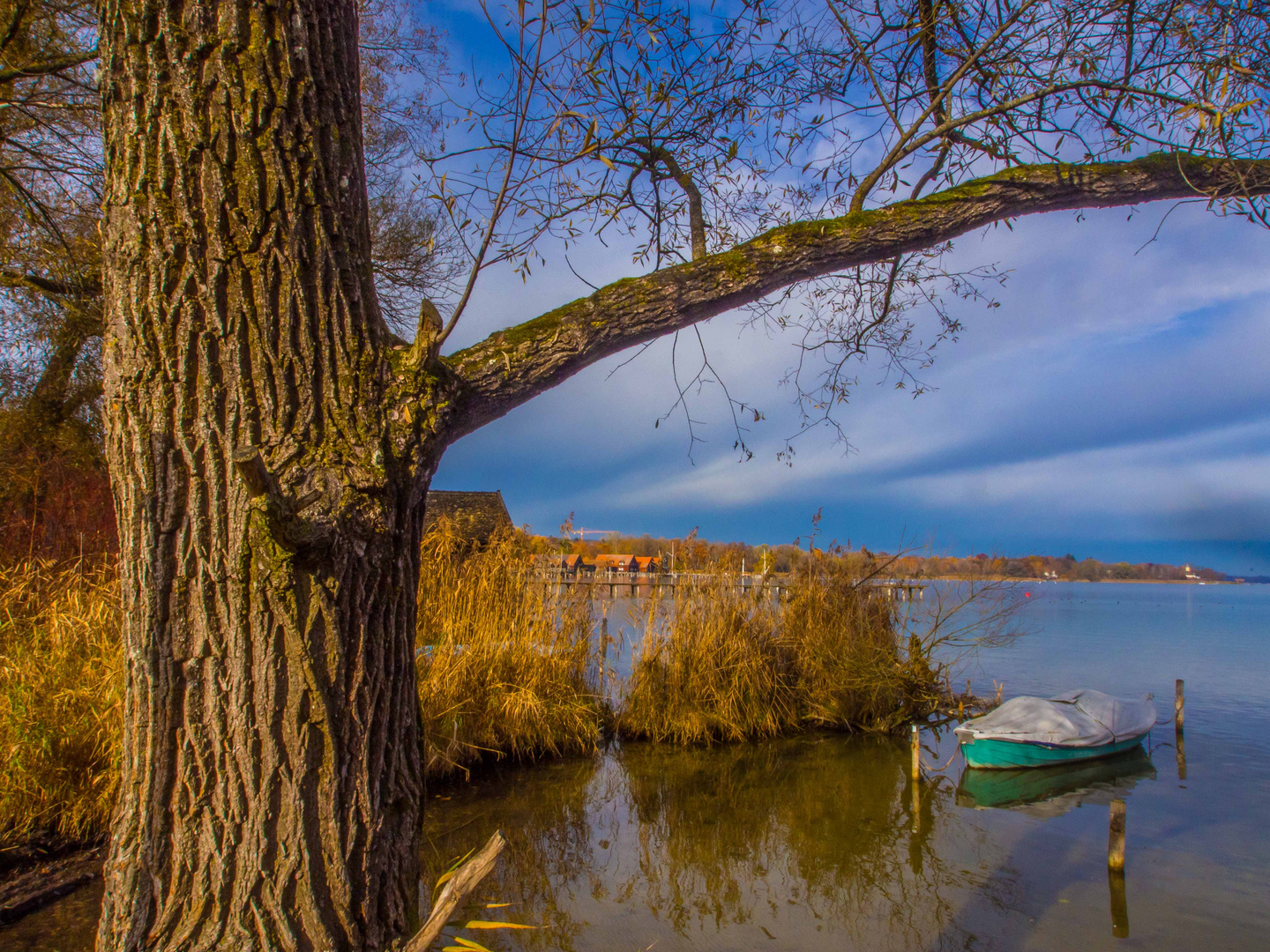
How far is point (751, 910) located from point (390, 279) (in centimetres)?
881

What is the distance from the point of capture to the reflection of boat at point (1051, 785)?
7.46 m

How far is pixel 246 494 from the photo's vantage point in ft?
5.09

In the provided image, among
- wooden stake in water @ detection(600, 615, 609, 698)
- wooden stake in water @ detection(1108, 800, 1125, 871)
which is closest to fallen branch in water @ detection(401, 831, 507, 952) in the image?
wooden stake in water @ detection(1108, 800, 1125, 871)

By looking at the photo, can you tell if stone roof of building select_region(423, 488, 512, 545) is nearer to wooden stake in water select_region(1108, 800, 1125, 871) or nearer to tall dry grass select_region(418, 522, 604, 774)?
tall dry grass select_region(418, 522, 604, 774)

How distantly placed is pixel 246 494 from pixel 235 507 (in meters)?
0.04

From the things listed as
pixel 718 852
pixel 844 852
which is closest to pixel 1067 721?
pixel 844 852

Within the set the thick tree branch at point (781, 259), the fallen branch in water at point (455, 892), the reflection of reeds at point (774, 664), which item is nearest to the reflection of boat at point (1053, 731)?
the reflection of reeds at point (774, 664)

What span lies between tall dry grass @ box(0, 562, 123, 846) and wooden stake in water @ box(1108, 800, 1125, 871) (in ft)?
23.6

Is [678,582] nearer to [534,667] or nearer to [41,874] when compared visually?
[534,667]

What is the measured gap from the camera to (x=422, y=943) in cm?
116

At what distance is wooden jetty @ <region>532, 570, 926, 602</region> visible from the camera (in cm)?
870

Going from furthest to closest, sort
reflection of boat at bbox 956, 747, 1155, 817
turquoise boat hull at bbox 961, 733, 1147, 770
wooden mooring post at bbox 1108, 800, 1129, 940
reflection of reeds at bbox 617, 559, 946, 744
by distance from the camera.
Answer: reflection of reeds at bbox 617, 559, 946, 744, turquoise boat hull at bbox 961, 733, 1147, 770, reflection of boat at bbox 956, 747, 1155, 817, wooden mooring post at bbox 1108, 800, 1129, 940

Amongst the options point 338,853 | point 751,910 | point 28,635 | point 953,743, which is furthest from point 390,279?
point 953,743

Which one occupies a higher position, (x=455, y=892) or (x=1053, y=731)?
(x=455, y=892)
